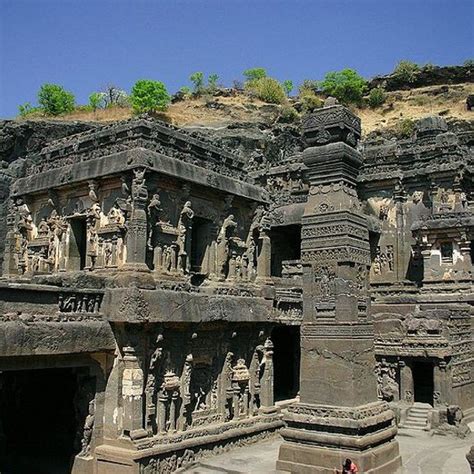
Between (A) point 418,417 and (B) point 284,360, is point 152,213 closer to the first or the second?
(A) point 418,417

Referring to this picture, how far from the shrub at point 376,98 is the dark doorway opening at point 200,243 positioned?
4344 centimetres

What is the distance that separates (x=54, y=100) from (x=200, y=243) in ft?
105

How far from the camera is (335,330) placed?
8.77 metres

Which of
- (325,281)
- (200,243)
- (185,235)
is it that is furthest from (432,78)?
(325,281)

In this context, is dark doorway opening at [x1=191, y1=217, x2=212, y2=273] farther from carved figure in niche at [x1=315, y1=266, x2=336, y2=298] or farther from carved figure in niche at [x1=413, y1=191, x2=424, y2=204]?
carved figure in niche at [x1=413, y1=191, x2=424, y2=204]

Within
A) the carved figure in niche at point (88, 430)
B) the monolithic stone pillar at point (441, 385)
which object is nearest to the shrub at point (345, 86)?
the monolithic stone pillar at point (441, 385)

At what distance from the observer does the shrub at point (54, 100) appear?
43.0 m

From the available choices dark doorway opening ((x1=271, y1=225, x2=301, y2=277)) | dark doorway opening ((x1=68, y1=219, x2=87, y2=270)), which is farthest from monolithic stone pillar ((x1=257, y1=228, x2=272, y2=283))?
dark doorway opening ((x1=271, y1=225, x2=301, y2=277))

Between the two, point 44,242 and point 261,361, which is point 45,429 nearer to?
point 44,242

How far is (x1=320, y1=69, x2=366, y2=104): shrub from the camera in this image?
55562 millimetres

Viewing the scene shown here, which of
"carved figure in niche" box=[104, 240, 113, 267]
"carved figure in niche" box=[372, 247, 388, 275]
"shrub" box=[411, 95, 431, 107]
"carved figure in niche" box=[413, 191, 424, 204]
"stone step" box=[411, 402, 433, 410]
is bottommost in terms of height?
"stone step" box=[411, 402, 433, 410]

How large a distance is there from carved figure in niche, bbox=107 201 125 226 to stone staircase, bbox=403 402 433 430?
28.8 feet

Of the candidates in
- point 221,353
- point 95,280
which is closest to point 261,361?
point 221,353

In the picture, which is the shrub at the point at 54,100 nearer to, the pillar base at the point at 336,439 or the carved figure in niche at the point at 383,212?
the carved figure in niche at the point at 383,212
